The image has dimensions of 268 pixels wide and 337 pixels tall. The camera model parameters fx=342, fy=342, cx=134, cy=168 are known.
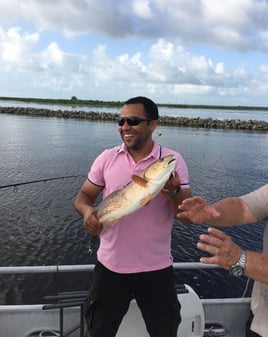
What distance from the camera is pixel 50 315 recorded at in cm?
487

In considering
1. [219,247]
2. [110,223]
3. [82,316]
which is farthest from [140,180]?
[82,316]

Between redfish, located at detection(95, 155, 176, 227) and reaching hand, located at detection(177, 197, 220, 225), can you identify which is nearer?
reaching hand, located at detection(177, 197, 220, 225)

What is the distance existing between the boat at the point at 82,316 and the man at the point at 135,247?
22.4 inches

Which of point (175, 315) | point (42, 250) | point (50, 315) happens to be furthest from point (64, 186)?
point (175, 315)

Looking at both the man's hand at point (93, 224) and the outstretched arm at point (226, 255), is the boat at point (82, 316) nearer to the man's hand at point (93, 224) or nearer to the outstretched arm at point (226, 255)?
the man's hand at point (93, 224)

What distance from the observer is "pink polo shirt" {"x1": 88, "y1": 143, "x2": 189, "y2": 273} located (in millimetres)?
3695

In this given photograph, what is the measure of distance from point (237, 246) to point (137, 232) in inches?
54.2

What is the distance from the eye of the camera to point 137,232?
12.1 ft

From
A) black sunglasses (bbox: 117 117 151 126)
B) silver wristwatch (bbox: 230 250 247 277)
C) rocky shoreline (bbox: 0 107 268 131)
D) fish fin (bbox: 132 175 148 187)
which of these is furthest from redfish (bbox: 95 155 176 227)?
rocky shoreline (bbox: 0 107 268 131)

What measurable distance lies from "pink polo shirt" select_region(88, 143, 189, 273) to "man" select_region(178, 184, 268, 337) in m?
0.57

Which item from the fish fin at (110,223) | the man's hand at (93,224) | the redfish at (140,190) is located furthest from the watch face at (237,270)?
the man's hand at (93,224)

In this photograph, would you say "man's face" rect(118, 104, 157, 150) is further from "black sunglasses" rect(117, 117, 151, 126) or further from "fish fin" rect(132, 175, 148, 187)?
"fish fin" rect(132, 175, 148, 187)

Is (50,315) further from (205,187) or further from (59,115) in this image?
(59,115)

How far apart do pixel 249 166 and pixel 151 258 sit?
31176 millimetres
